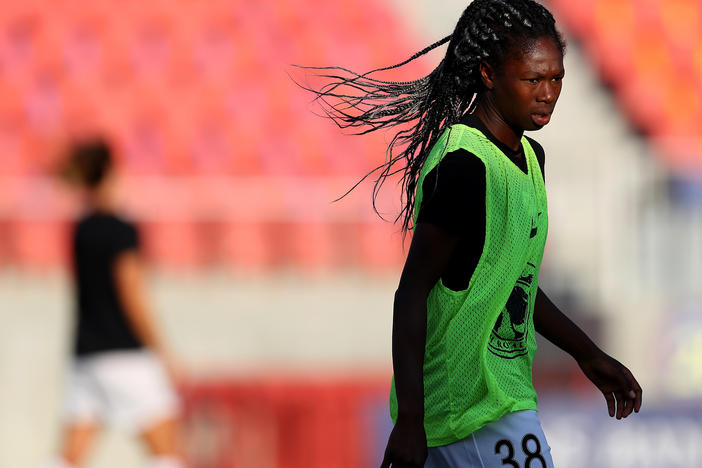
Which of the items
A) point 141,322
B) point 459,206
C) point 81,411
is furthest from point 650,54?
point 459,206

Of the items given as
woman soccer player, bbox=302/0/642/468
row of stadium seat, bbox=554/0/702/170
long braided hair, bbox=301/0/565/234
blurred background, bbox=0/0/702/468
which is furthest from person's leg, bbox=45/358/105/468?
row of stadium seat, bbox=554/0/702/170

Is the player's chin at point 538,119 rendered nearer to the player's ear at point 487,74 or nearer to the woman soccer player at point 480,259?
the woman soccer player at point 480,259

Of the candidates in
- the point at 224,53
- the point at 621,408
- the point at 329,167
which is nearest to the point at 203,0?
the point at 224,53

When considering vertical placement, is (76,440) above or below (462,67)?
below

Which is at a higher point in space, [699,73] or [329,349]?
[699,73]

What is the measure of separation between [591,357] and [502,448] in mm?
426

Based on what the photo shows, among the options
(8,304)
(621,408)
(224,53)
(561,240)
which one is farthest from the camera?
(224,53)

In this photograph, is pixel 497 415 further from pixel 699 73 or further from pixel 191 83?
pixel 699 73

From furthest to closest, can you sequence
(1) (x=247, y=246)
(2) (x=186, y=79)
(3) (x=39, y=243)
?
1. (2) (x=186, y=79)
2. (3) (x=39, y=243)
3. (1) (x=247, y=246)

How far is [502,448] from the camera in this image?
239 cm

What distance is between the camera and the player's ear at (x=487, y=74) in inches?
94.7

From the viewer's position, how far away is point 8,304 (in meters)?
7.32

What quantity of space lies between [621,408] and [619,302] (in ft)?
16.5

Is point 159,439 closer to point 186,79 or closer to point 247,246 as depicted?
point 247,246
